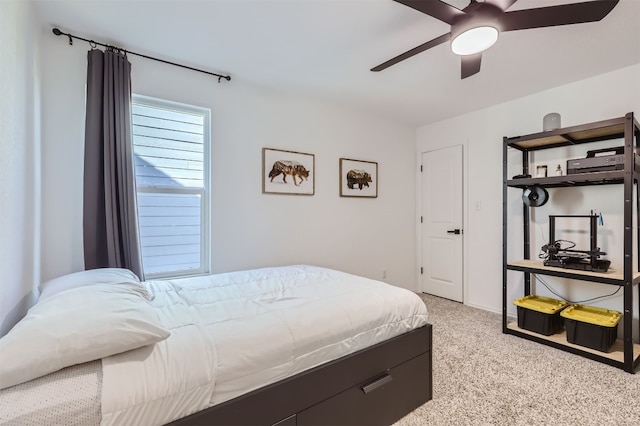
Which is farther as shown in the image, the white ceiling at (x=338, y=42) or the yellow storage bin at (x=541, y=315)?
the yellow storage bin at (x=541, y=315)

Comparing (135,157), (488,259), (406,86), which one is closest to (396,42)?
(406,86)

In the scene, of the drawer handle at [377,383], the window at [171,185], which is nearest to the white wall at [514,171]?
the drawer handle at [377,383]

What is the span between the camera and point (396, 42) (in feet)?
7.39

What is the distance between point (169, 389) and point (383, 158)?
12.0 ft

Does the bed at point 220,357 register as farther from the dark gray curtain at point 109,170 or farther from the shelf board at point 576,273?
the shelf board at point 576,273

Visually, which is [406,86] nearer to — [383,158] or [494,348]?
[383,158]

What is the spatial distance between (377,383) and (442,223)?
3011mm

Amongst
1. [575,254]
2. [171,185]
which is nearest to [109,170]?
[171,185]

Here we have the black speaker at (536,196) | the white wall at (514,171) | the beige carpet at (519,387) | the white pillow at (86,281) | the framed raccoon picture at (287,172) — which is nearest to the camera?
the white pillow at (86,281)

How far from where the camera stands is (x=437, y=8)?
1516mm

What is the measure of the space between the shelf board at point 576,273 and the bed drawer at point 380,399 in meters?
1.57

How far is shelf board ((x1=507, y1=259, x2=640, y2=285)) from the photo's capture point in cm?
229

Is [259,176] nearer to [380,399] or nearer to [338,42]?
[338,42]

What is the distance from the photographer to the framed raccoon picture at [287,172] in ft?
10.3
